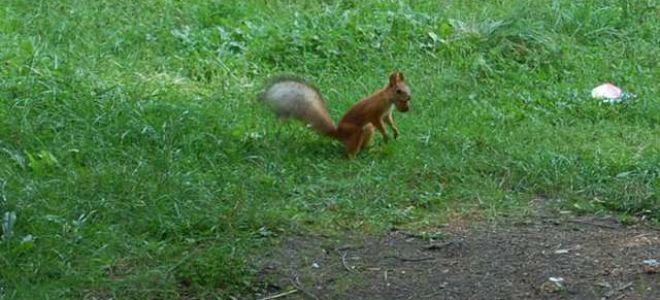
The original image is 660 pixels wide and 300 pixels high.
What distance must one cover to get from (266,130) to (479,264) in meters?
2.20

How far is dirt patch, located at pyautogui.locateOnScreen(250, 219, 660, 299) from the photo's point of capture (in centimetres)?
603

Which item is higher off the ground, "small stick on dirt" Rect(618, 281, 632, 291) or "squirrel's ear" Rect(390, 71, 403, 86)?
"small stick on dirt" Rect(618, 281, 632, 291)

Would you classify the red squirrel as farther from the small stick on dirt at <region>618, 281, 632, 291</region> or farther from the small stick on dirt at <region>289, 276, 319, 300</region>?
the small stick on dirt at <region>618, 281, 632, 291</region>

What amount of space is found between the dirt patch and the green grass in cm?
18

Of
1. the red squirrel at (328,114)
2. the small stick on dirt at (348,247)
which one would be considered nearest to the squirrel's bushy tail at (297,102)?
the red squirrel at (328,114)

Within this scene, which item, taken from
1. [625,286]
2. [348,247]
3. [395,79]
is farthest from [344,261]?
[395,79]

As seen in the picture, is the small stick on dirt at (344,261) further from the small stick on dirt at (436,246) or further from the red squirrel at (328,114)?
the red squirrel at (328,114)

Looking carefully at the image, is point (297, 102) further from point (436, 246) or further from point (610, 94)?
point (610, 94)

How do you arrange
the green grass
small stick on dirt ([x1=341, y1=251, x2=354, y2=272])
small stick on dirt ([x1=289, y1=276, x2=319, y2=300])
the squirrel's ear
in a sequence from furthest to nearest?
the squirrel's ear, the green grass, small stick on dirt ([x1=341, y1=251, x2=354, y2=272]), small stick on dirt ([x1=289, y1=276, x2=319, y2=300])

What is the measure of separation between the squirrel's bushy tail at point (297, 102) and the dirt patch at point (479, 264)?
1.33 m

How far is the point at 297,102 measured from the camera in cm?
788

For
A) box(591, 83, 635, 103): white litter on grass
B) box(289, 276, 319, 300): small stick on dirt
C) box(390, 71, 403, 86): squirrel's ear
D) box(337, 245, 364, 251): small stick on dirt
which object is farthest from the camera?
box(591, 83, 635, 103): white litter on grass

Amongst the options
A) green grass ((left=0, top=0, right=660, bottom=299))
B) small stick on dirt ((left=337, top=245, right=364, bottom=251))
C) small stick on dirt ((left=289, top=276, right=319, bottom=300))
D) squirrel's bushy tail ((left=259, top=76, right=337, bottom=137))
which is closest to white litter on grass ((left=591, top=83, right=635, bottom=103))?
green grass ((left=0, top=0, right=660, bottom=299))

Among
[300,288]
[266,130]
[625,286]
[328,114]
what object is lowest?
[266,130]
